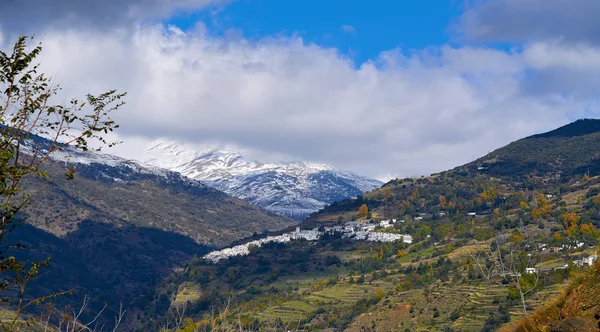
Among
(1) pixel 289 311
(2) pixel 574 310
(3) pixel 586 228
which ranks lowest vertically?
(1) pixel 289 311

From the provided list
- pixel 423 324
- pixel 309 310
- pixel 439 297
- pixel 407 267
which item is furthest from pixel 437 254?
pixel 423 324

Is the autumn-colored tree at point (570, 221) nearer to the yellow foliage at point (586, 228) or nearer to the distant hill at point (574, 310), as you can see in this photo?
the yellow foliage at point (586, 228)

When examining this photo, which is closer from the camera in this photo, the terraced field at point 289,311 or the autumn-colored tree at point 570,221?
the terraced field at point 289,311

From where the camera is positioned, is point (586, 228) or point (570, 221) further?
point (570, 221)

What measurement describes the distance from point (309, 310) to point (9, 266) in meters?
146

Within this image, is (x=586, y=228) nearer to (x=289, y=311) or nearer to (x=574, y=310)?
(x=289, y=311)

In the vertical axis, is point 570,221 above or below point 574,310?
below

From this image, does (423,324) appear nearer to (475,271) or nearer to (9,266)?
(475,271)

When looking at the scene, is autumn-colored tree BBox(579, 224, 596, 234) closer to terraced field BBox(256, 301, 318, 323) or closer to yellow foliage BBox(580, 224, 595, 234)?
yellow foliage BBox(580, 224, 595, 234)

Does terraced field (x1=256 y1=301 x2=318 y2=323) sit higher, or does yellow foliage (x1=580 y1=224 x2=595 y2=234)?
yellow foliage (x1=580 y1=224 x2=595 y2=234)

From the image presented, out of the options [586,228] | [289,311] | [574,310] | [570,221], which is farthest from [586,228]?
[574,310]

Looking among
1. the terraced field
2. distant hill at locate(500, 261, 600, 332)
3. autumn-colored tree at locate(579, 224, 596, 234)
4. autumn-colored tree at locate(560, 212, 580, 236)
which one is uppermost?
distant hill at locate(500, 261, 600, 332)

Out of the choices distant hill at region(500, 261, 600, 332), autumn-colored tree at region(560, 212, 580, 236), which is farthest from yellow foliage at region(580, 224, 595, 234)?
distant hill at region(500, 261, 600, 332)

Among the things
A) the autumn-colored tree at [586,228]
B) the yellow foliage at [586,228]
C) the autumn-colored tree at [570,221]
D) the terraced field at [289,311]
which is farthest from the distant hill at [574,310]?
the autumn-colored tree at [570,221]
